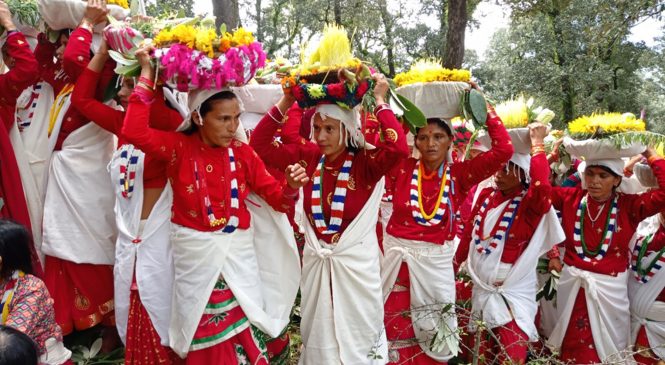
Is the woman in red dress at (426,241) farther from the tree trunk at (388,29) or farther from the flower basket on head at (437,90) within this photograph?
the tree trunk at (388,29)

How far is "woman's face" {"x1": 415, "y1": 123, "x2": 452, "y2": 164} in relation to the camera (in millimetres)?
4246

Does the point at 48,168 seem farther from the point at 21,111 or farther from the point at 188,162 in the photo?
the point at 188,162

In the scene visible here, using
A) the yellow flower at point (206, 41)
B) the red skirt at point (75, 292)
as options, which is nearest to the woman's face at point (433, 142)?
the yellow flower at point (206, 41)

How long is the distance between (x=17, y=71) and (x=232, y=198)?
5.98 ft

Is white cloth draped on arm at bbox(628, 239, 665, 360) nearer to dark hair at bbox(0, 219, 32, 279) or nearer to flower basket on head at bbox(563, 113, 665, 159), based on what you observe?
flower basket on head at bbox(563, 113, 665, 159)

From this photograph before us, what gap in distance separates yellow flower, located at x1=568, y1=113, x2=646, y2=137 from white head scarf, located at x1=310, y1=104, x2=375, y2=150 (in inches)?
81.7

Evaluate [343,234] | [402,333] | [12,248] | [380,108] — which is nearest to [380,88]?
[380,108]

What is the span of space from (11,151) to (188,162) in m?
1.54

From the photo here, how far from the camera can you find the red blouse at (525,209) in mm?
4469

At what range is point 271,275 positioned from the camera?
374 cm

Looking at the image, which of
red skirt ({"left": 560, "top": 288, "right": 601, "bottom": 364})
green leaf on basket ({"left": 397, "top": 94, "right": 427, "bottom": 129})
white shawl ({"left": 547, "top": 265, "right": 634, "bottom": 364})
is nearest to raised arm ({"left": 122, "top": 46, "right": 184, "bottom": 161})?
green leaf on basket ({"left": 397, "top": 94, "right": 427, "bottom": 129})

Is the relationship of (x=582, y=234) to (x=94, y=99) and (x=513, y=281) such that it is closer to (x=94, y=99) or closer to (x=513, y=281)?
(x=513, y=281)

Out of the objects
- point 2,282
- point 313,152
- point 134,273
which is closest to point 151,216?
point 134,273

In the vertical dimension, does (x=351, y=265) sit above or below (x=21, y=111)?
below
